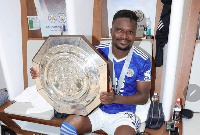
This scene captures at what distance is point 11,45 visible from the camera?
6.79ft

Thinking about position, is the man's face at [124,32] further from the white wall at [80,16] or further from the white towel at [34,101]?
the white towel at [34,101]

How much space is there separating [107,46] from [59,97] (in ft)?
2.03

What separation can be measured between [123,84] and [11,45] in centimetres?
124

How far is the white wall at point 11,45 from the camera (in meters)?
1.96

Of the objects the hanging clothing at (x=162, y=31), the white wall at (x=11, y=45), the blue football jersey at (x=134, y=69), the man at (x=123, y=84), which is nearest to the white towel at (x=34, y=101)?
the white wall at (x=11, y=45)

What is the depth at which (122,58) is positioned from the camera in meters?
1.46

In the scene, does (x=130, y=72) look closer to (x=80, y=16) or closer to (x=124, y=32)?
(x=124, y=32)

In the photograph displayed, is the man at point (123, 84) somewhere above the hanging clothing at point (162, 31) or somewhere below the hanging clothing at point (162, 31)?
below

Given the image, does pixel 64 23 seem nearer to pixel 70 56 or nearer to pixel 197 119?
pixel 70 56

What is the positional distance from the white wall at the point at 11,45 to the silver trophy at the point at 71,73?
43.9 inches

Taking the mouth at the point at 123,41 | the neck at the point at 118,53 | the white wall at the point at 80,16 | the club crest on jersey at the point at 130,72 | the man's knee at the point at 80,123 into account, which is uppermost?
the white wall at the point at 80,16

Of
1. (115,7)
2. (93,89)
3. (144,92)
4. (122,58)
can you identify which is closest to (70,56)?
(93,89)

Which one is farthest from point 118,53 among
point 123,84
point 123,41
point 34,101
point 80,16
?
point 34,101

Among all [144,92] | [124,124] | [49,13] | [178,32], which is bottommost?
[124,124]
